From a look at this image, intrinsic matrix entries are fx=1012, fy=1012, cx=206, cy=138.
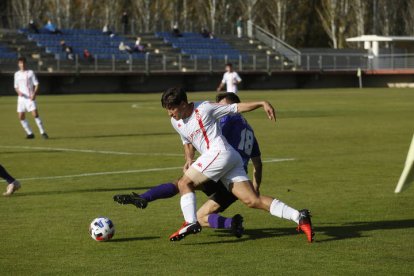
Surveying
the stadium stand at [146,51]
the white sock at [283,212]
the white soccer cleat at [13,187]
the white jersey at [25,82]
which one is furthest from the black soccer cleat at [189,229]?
the stadium stand at [146,51]

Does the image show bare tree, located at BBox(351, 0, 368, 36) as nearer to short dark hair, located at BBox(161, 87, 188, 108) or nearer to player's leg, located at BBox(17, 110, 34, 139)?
player's leg, located at BBox(17, 110, 34, 139)

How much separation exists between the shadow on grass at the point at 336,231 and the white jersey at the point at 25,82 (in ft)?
54.4

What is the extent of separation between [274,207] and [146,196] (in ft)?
4.44

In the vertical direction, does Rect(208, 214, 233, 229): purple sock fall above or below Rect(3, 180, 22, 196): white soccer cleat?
above

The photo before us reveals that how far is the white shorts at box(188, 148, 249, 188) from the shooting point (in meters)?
10.1

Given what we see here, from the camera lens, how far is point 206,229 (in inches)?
450

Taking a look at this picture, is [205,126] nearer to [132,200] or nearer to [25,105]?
[132,200]

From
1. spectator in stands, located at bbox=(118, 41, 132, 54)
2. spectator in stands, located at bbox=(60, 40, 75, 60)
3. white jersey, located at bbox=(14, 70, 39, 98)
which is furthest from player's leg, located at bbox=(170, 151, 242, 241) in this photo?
spectator in stands, located at bbox=(118, 41, 132, 54)

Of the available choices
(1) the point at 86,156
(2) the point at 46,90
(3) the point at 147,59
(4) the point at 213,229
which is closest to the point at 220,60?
(3) the point at 147,59

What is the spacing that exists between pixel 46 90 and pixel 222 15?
118 ft

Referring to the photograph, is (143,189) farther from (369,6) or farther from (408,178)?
(369,6)

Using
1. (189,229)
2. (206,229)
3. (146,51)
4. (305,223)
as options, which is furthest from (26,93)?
(146,51)

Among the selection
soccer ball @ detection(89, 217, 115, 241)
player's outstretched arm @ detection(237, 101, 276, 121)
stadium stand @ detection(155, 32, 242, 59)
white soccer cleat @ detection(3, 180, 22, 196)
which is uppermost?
player's outstretched arm @ detection(237, 101, 276, 121)

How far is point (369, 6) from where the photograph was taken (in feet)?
318
